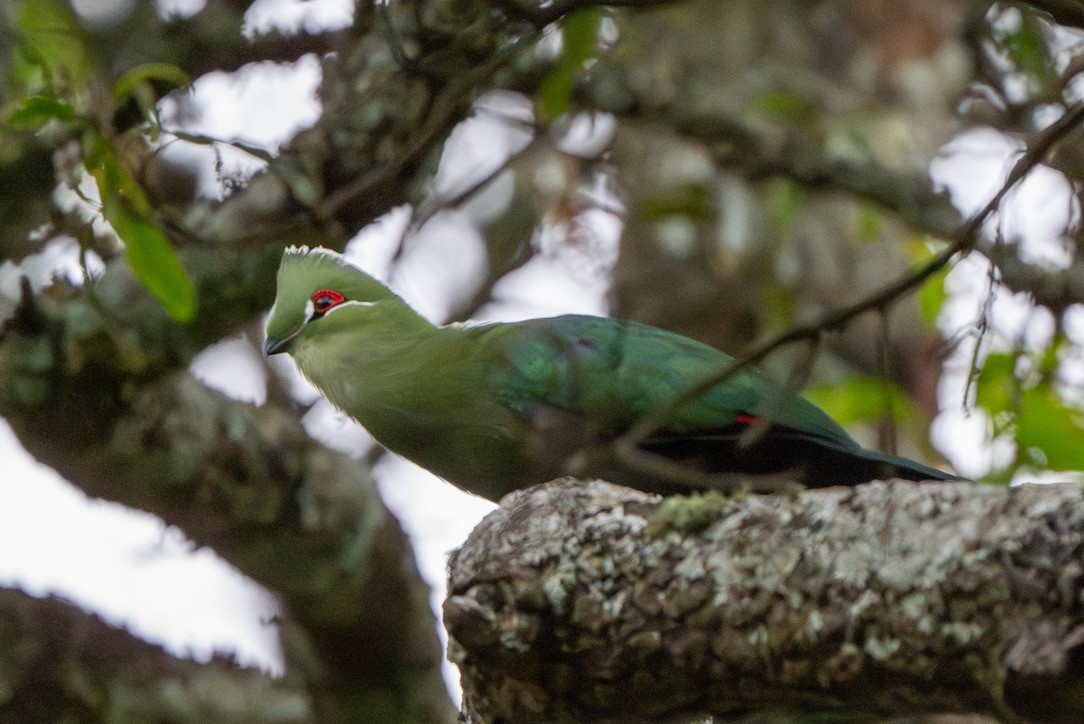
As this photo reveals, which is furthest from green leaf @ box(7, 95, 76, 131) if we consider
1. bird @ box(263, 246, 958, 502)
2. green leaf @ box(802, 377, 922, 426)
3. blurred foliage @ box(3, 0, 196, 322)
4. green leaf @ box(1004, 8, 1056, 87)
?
green leaf @ box(1004, 8, 1056, 87)

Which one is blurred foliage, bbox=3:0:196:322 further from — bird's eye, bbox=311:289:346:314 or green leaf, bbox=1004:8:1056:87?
green leaf, bbox=1004:8:1056:87

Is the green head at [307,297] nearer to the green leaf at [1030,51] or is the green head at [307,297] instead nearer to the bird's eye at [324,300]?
the bird's eye at [324,300]

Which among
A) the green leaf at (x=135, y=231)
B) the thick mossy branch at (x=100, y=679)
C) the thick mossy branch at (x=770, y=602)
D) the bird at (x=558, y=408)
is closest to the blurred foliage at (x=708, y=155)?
the green leaf at (x=135, y=231)

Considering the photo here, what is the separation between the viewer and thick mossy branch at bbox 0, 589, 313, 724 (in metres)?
3.70

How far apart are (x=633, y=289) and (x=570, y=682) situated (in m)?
4.40

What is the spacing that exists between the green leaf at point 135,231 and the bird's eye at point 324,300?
0.61 meters

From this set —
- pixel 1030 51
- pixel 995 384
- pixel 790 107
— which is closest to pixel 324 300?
pixel 995 384

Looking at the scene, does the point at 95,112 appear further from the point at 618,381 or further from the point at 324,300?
the point at 618,381

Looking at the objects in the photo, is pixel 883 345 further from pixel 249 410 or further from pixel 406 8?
pixel 249 410

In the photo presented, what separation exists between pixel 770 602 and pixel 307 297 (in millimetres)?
1743

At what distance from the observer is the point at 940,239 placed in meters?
4.43

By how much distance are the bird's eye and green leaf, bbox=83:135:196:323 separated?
→ 2.00 feet

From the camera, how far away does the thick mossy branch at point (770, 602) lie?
5.90 ft

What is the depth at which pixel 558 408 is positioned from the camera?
313 centimetres
